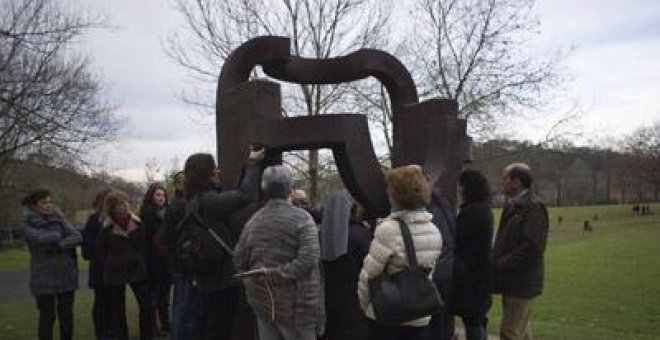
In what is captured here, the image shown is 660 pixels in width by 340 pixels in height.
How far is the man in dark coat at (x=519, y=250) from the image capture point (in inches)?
235

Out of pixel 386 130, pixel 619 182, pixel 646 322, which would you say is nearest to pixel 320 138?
pixel 646 322

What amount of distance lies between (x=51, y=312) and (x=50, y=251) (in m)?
0.65

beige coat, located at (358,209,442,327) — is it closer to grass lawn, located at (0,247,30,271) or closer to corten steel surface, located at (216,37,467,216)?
corten steel surface, located at (216,37,467,216)

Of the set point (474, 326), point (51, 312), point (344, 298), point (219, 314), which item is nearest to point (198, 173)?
point (219, 314)

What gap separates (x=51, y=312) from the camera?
292 inches

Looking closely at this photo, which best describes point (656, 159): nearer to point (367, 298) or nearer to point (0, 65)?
point (0, 65)

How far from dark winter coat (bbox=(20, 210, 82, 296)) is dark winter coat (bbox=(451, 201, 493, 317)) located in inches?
158

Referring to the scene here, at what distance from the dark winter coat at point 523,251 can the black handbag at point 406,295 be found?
1.80 meters

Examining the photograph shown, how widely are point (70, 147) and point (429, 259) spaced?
588 inches

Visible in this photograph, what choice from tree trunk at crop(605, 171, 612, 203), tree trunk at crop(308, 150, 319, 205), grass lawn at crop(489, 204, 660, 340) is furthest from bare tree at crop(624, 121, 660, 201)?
tree trunk at crop(308, 150, 319, 205)

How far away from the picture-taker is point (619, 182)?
83.0 meters

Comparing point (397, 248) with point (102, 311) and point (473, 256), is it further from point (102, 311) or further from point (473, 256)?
point (102, 311)

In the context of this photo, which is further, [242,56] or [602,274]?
[602,274]

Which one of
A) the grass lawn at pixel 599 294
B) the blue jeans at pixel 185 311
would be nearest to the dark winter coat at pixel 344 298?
the blue jeans at pixel 185 311
